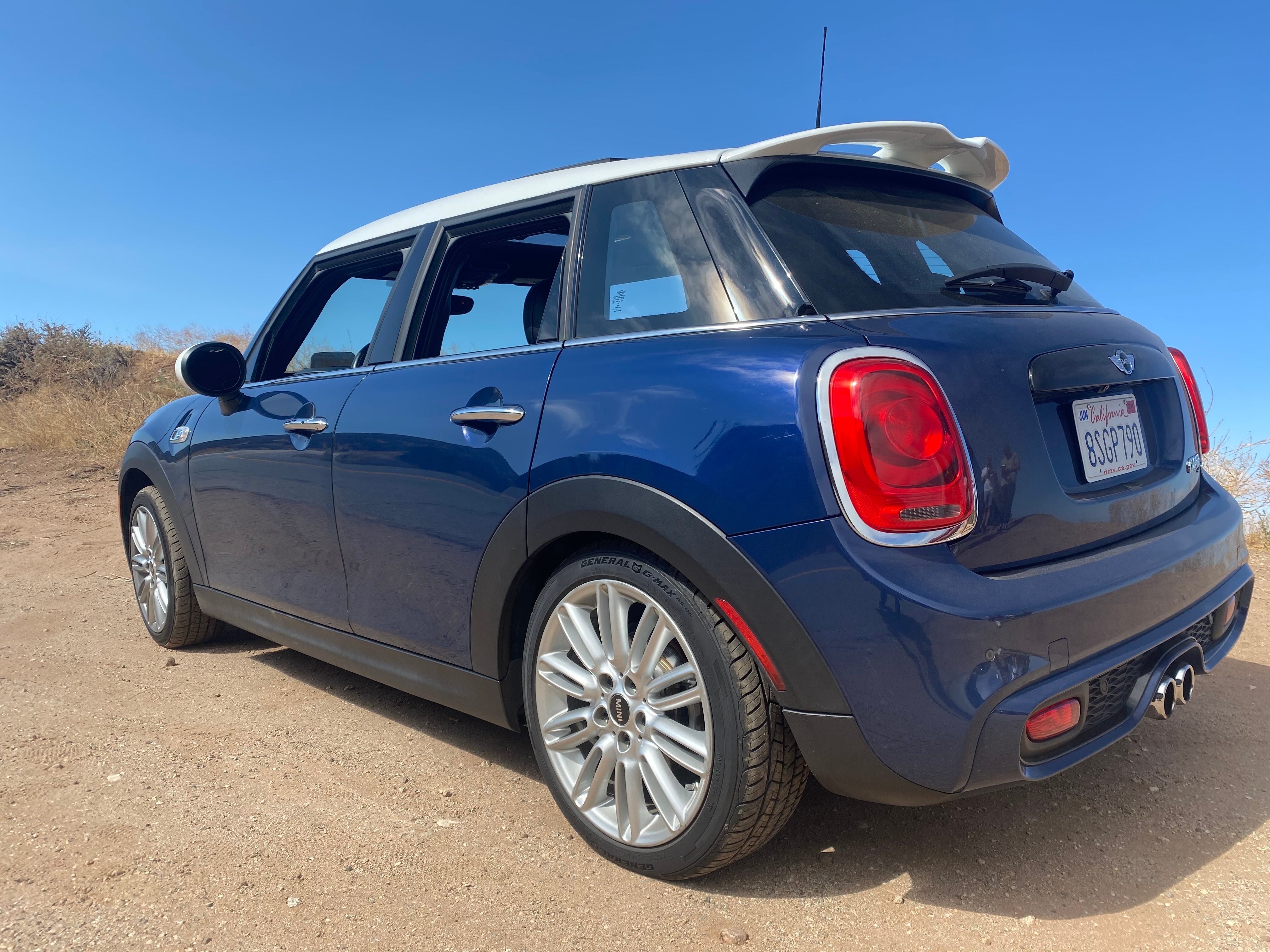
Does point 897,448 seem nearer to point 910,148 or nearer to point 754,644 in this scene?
point 754,644

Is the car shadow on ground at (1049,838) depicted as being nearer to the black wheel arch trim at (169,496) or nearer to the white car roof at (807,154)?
the white car roof at (807,154)

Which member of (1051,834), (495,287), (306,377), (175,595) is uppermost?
(495,287)

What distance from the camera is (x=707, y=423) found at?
6.56 feet

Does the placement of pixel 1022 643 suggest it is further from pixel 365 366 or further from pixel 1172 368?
pixel 365 366

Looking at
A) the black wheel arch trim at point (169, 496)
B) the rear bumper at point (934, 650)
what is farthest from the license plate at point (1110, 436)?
the black wheel arch trim at point (169, 496)

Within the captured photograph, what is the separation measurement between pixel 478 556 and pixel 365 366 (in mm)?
997

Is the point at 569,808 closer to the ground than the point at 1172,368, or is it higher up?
closer to the ground

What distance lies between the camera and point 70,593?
5996 mm

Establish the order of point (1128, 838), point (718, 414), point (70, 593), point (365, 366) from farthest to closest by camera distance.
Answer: point (70, 593), point (365, 366), point (1128, 838), point (718, 414)

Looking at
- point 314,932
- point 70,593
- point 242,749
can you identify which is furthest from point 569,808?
point 70,593

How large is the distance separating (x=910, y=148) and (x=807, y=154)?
0.48m

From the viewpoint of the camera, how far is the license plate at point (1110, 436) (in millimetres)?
2133

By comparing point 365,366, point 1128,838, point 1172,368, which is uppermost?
point 365,366

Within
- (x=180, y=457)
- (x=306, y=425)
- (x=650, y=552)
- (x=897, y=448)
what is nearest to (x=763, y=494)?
(x=897, y=448)
